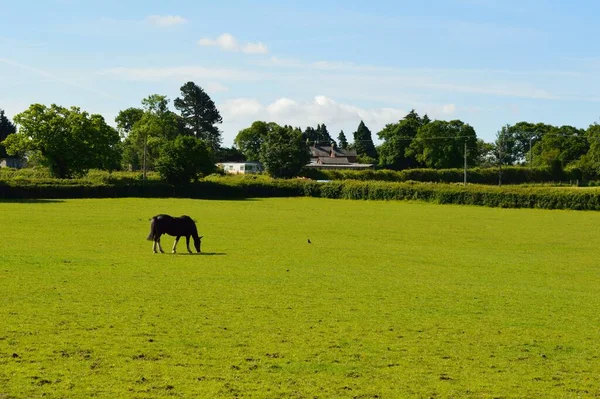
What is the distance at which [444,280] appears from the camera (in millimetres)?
23859

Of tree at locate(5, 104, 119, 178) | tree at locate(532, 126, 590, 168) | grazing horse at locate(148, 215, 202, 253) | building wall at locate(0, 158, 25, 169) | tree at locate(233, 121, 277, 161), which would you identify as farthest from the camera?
tree at locate(233, 121, 277, 161)

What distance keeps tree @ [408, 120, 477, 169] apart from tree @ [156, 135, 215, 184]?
→ 7552cm

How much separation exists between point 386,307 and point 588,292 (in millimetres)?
7171

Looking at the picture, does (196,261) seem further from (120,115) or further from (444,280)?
(120,115)

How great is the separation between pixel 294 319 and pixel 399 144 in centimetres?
15172

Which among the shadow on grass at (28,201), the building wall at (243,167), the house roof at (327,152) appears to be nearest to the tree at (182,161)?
the shadow on grass at (28,201)

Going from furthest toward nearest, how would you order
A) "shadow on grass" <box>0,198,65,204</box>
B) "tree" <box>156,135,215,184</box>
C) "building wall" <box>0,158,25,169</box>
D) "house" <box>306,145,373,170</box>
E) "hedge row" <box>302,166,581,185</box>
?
"house" <box>306,145,373,170</box>, "building wall" <box>0,158,25,169</box>, "hedge row" <box>302,166,581,185</box>, "tree" <box>156,135,215,184</box>, "shadow on grass" <box>0,198,65,204</box>

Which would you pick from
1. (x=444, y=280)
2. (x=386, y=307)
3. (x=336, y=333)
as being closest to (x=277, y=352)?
(x=336, y=333)

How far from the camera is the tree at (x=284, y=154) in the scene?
120 metres

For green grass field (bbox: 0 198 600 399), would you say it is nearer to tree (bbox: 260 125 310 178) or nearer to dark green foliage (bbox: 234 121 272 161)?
A: tree (bbox: 260 125 310 178)

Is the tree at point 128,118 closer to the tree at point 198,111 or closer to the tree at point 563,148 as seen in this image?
the tree at point 198,111

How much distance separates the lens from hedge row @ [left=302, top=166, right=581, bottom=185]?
383 feet

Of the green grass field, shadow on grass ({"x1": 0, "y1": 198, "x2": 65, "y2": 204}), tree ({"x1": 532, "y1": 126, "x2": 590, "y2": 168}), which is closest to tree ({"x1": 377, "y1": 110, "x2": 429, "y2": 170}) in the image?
tree ({"x1": 532, "y1": 126, "x2": 590, "y2": 168})

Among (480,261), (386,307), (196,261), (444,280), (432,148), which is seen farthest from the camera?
(432,148)
